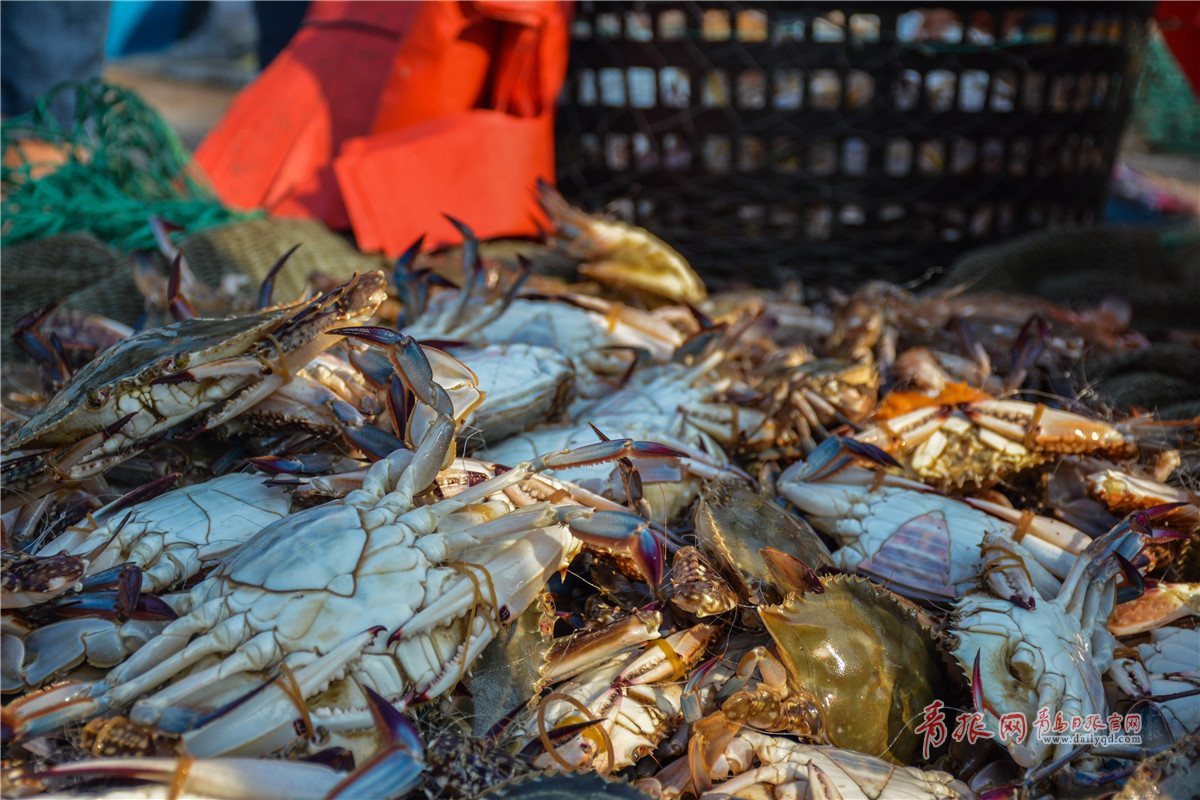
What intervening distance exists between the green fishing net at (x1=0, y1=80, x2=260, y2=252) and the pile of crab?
85cm

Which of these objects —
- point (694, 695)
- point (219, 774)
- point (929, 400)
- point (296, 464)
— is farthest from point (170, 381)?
point (929, 400)

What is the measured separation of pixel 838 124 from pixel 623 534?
1.81 m

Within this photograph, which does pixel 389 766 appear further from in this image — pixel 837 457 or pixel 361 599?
pixel 837 457

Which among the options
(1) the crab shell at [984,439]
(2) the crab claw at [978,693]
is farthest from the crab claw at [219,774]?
(1) the crab shell at [984,439]

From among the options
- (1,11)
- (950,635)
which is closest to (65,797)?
(950,635)

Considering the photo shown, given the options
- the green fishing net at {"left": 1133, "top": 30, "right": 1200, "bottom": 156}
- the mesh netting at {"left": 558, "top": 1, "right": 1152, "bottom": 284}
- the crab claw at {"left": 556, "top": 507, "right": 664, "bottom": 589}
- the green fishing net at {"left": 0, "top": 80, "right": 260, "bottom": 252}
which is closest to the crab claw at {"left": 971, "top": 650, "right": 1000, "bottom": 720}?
the crab claw at {"left": 556, "top": 507, "right": 664, "bottom": 589}

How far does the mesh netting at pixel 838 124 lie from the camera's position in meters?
2.43

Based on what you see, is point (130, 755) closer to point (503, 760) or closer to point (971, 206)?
point (503, 760)

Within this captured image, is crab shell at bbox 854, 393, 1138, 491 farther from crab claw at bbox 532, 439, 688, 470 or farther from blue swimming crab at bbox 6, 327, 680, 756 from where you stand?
blue swimming crab at bbox 6, 327, 680, 756

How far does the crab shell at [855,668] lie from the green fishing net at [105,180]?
74.9 inches

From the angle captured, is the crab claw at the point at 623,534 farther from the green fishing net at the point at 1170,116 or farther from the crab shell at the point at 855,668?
the green fishing net at the point at 1170,116

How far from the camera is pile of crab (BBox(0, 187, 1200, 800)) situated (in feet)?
3.26

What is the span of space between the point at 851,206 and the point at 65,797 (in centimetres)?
238

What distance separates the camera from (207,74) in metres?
8.38
